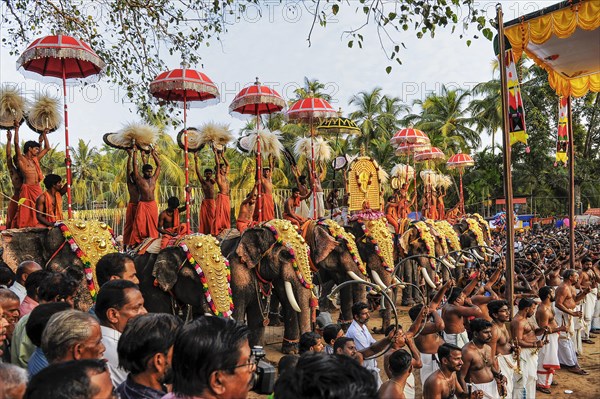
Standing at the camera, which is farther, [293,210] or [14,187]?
[293,210]

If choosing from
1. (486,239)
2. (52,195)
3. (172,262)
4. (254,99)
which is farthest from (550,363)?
(486,239)

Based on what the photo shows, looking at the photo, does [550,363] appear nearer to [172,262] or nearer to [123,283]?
[172,262]

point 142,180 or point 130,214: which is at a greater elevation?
point 142,180

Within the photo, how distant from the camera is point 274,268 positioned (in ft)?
22.7

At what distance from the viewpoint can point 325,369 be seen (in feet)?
5.38

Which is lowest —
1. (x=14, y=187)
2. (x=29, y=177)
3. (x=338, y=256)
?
(x=338, y=256)

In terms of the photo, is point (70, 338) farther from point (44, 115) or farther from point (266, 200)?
point (266, 200)

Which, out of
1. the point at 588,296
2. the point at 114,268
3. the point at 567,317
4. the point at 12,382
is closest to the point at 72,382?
the point at 12,382

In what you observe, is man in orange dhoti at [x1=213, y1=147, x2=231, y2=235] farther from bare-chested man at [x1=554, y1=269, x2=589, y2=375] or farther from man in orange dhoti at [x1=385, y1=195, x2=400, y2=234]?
bare-chested man at [x1=554, y1=269, x2=589, y2=375]

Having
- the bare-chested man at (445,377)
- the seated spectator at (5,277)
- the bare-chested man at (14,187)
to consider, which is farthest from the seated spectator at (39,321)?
the bare-chested man at (14,187)

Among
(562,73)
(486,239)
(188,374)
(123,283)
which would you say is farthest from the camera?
(486,239)

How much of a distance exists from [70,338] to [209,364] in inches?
32.0

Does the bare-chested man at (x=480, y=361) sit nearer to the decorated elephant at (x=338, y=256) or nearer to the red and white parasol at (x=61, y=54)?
the decorated elephant at (x=338, y=256)

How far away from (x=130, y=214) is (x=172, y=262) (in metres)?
1.85
